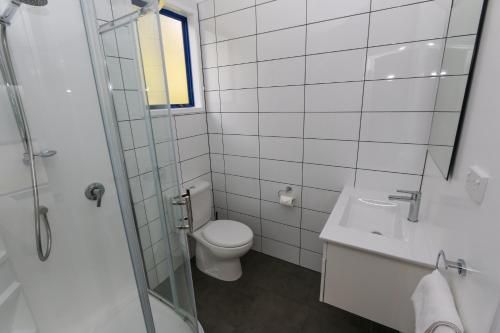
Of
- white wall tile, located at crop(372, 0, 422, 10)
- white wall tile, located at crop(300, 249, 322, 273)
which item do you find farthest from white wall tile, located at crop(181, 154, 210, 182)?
white wall tile, located at crop(372, 0, 422, 10)

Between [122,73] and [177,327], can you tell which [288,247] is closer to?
A: [177,327]

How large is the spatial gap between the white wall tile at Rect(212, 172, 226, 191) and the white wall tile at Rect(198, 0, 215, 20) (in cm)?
137

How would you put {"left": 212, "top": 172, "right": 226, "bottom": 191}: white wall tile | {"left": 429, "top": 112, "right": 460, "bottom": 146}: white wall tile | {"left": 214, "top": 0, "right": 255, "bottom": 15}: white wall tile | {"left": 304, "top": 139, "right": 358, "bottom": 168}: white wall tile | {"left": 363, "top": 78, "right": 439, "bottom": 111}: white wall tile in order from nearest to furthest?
{"left": 429, "top": 112, "right": 460, "bottom": 146}: white wall tile
{"left": 363, "top": 78, "right": 439, "bottom": 111}: white wall tile
{"left": 304, "top": 139, "right": 358, "bottom": 168}: white wall tile
{"left": 214, "top": 0, "right": 255, "bottom": 15}: white wall tile
{"left": 212, "top": 172, "right": 226, "bottom": 191}: white wall tile

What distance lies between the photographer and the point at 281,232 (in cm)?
212

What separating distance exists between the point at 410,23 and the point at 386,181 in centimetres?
94

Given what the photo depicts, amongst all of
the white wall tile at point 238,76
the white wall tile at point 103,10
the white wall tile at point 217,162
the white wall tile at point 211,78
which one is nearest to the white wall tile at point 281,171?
the white wall tile at point 217,162

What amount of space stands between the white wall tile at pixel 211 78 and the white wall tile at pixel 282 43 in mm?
437

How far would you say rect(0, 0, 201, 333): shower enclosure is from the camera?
982 mm

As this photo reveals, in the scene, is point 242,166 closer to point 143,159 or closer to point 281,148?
point 281,148

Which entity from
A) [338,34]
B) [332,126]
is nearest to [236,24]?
[338,34]

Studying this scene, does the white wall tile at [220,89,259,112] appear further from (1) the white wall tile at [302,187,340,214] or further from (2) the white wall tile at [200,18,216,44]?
(1) the white wall tile at [302,187,340,214]

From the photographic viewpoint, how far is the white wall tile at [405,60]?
1.30 metres

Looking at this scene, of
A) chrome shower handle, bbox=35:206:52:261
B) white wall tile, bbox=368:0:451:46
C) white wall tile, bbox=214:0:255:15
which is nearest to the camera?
chrome shower handle, bbox=35:206:52:261

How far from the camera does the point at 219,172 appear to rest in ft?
7.59
